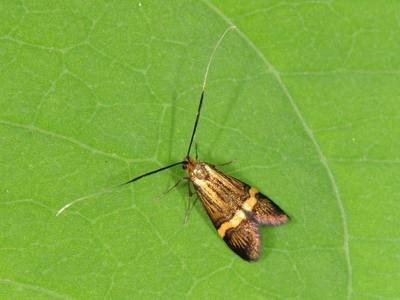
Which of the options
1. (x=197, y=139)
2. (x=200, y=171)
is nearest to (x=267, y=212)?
(x=200, y=171)

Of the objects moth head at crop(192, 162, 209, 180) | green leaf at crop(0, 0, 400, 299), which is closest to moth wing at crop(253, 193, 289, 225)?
green leaf at crop(0, 0, 400, 299)

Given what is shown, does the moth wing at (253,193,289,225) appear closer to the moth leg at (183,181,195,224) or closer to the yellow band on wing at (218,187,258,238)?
the yellow band on wing at (218,187,258,238)

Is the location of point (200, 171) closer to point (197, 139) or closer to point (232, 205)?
point (197, 139)

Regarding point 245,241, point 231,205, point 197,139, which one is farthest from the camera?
point 231,205

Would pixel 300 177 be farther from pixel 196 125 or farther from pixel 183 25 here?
pixel 183 25

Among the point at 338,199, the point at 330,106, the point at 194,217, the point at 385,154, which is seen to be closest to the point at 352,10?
the point at 330,106

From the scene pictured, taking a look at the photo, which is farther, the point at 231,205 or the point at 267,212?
the point at 231,205
